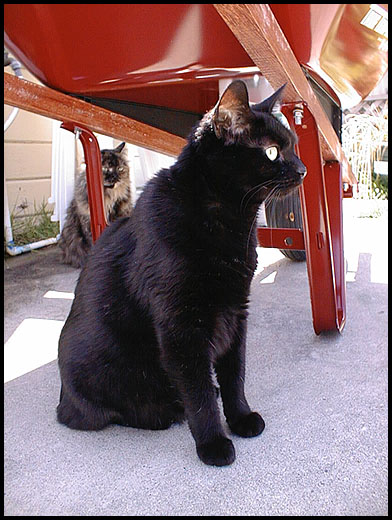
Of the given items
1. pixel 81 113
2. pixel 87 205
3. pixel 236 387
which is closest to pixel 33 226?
pixel 87 205

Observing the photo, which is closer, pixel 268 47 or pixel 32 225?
pixel 268 47

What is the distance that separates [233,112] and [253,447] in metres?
0.54

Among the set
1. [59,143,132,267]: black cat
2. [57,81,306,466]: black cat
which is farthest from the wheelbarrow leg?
→ [59,143,132,267]: black cat

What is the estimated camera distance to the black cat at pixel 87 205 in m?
2.24

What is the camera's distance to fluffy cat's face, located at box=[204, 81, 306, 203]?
2.46ft

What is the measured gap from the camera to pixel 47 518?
2.19ft

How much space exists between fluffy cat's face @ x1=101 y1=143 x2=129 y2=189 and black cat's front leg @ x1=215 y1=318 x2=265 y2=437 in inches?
68.1

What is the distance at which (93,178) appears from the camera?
4.18 feet

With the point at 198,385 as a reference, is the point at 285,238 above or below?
above

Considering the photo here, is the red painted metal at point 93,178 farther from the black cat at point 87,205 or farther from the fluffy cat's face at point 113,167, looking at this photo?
the fluffy cat's face at point 113,167

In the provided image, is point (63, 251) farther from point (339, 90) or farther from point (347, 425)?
point (347, 425)

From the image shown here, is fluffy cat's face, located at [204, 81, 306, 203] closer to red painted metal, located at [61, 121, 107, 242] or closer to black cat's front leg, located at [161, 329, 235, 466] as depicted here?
black cat's front leg, located at [161, 329, 235, 466]

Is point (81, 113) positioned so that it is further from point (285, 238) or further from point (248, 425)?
point (248, 425)

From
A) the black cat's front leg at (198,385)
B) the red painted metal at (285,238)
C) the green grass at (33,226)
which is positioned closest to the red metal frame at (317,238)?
the red painted metal at (285,238)
